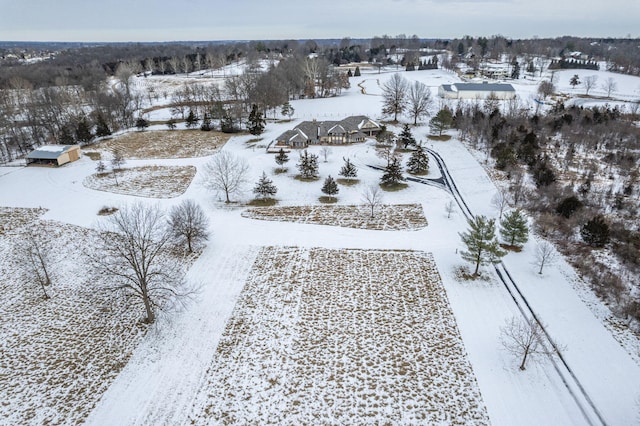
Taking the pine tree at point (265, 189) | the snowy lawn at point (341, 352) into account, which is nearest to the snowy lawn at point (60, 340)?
the snowy lawn at point (341, 352)

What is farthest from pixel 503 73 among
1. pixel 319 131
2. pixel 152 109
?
pixel 152 109

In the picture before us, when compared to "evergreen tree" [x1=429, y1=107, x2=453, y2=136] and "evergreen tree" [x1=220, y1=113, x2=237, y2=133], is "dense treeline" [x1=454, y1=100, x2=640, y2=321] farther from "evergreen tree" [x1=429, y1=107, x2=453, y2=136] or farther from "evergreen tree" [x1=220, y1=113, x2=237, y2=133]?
"evergreen tree" [x1=220, y1=113, x2=237, y2=133]

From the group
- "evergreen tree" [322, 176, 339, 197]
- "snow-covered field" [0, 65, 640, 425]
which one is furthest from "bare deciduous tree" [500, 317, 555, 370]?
"evergreen tree" [322, 176, 339, 197]

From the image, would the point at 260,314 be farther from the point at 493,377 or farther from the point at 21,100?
the point at 21,100

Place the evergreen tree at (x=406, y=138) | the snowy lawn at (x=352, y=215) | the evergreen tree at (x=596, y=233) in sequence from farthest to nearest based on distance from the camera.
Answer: the evergreen tree at (x=406, y=138), the snowy lawn at (x=352, y=215), the evergreen tree at (x=596, y=233)

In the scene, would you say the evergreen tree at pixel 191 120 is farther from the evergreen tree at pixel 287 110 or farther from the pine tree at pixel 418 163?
the pine tree at pixel 418 163

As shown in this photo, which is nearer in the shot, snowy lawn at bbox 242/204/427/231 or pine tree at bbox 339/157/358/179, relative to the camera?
snowy lawn at bbox 242/204/427/231

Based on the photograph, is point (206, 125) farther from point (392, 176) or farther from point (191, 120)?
point (392, 176)
